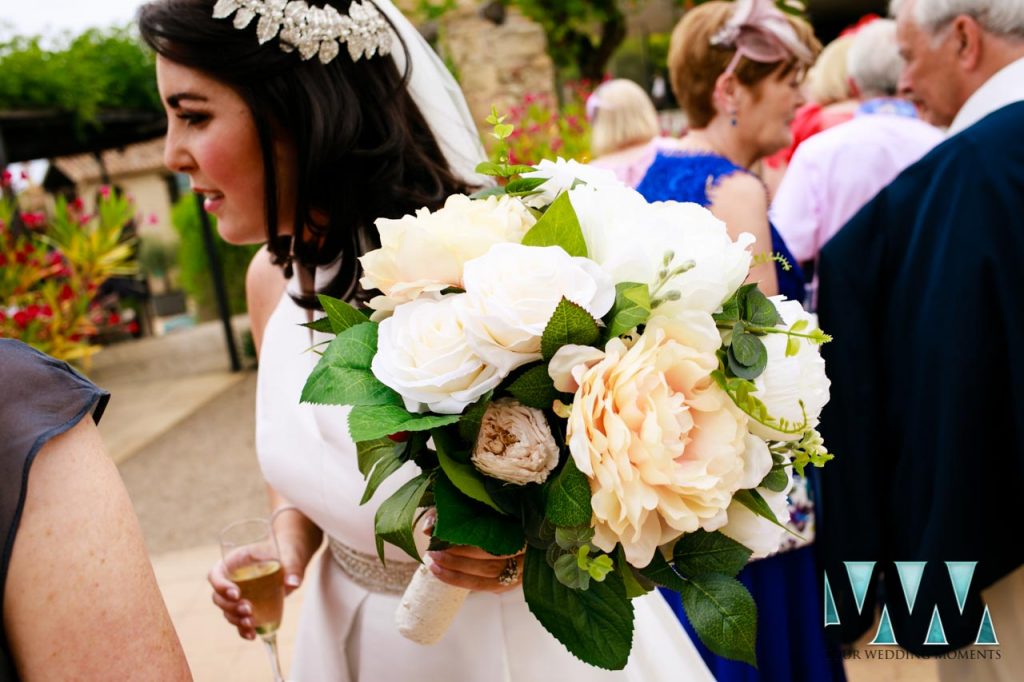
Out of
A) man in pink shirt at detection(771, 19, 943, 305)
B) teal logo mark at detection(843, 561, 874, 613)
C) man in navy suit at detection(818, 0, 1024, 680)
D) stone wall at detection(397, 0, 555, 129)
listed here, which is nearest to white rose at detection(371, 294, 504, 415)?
man in navy suit at detection(818, 0, 1024, 680)

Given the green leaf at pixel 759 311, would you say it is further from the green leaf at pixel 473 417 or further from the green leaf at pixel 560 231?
the green leaf at pixel 473 417

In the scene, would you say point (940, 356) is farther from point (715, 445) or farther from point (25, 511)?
point (25, 511)

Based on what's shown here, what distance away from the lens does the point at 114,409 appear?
9398 millimetres

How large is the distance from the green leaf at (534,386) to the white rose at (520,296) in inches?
0.7

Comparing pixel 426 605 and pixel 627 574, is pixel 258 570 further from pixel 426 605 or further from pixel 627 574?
pixel 627 574

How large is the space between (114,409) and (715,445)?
9.94 metres

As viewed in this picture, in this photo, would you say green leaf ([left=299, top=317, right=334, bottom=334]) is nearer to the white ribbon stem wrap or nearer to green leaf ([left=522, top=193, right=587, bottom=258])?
green leaf ([left=522, top=193, right=587, bottom=258])

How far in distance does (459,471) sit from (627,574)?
0.23 m

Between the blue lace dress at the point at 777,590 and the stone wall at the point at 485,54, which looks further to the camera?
the stone wall at the point at 485,54

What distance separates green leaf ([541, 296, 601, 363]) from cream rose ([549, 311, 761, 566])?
15mm

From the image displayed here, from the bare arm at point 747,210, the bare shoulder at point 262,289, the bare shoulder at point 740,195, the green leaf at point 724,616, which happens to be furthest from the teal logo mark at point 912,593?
the bare shoulder at point 262,289

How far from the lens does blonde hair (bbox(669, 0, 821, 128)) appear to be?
2441mm

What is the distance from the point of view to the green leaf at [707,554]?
0.86m

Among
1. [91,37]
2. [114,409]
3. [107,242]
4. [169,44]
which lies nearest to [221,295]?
[114,409]
